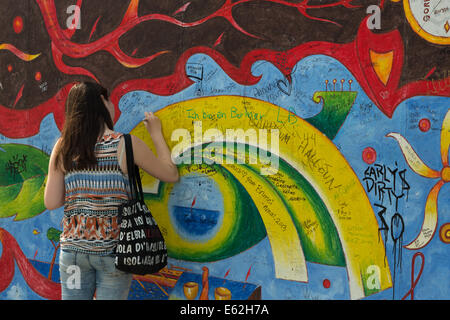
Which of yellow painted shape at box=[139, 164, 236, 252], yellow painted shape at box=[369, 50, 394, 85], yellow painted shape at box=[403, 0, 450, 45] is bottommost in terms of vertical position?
yellow painted shape at box=[139, 164, 236, 252]

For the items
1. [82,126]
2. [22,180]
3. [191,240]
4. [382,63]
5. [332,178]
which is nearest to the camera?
[82,126]

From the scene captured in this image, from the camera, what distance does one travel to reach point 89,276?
2.83 meters

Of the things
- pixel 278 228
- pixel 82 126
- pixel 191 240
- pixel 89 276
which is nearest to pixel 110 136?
pixel 82 126

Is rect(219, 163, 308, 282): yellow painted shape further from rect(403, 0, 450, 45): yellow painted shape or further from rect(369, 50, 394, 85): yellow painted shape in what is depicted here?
rect(403, 0, 450, 45): yellow painted shape

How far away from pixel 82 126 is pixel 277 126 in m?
1.32

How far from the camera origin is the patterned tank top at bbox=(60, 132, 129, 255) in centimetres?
279

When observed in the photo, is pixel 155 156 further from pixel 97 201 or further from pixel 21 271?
pixel 21 271

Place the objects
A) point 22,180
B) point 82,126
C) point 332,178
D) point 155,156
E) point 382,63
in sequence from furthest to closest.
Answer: point 22,180, point 155,156, point 332,178, point 382,63, point 82,126

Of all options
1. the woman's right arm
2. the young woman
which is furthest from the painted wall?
the young woman

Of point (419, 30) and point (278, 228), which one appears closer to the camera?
point (419, 30)

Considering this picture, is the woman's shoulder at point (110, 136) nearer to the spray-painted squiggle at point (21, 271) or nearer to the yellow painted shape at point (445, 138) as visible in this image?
the spray-painted squiggle at point (21, 271)

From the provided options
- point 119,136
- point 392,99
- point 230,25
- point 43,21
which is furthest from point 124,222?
point 43,21

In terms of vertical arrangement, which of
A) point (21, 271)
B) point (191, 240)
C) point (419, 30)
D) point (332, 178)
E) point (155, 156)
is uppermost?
point (419, 30)

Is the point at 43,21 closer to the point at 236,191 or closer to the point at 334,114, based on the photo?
the point at 236,191
